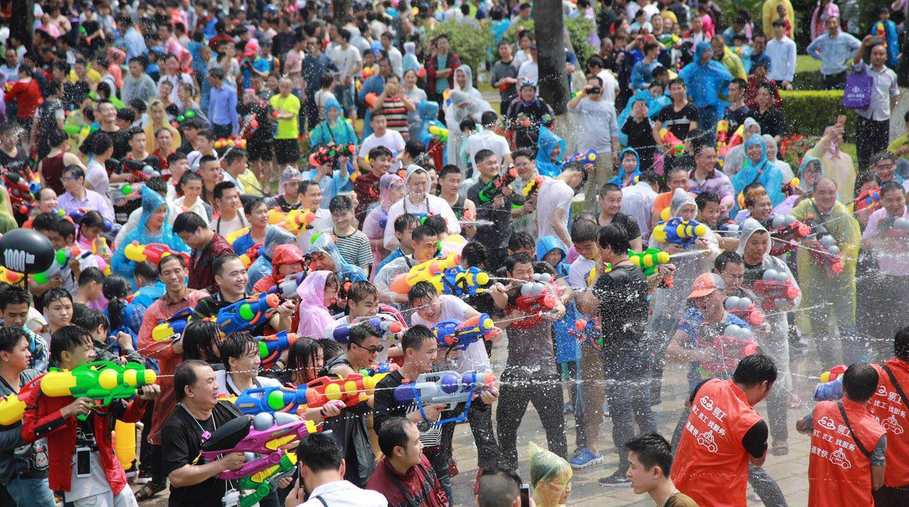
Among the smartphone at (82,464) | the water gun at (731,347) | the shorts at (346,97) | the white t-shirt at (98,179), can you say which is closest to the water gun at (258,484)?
the smartphone at (82,464)

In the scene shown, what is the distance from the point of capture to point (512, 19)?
18.8 m

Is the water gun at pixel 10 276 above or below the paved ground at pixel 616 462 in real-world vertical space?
above

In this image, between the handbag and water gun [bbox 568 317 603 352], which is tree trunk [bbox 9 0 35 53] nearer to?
the handbag

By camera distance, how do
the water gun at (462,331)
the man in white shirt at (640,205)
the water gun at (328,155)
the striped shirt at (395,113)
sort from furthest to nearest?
the striped shirt at (395,113) < the water gun at (328,155) < the man in white shirt at (640,205) < the water gun at (462,331)

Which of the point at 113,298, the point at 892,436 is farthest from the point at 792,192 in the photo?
the point at 113,298

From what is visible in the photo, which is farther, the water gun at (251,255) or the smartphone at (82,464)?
the water gun at (251,255)

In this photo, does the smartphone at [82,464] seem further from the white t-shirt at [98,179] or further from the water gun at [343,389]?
the white t-shirt at [98,179]

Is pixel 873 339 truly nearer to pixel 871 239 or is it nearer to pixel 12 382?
pixel 871 239

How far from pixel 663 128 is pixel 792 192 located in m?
2.47

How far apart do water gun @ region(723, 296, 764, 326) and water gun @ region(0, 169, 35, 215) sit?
22.6 ft

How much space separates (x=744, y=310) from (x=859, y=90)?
7.35 meters

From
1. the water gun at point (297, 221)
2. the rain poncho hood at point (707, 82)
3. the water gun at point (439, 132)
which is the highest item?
the rain poncho hood at point (707, 82)

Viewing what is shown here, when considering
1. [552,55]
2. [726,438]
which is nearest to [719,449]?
[726,438]

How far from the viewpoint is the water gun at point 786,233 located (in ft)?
25.6
